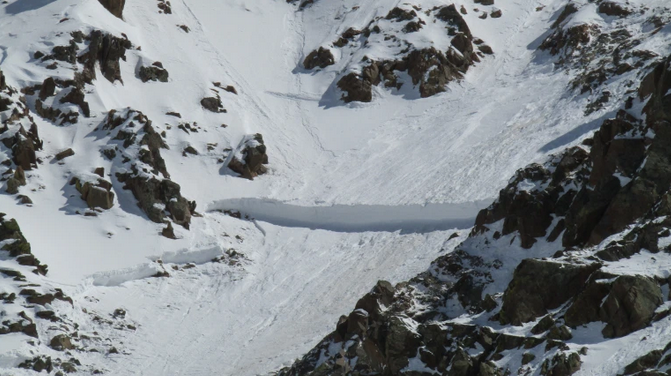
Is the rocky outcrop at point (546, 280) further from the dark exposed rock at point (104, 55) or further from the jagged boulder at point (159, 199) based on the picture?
the dark exposed rock at point (104, 55)

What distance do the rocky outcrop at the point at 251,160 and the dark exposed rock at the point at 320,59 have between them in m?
13.0

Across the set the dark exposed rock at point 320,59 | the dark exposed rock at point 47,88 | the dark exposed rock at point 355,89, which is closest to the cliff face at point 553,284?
the dark exposed rock at point 47,88

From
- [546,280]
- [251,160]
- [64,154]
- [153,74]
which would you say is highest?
[546,280]

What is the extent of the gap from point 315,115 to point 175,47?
31.5 ft

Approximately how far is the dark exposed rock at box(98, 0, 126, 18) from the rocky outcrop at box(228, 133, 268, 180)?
13928mm

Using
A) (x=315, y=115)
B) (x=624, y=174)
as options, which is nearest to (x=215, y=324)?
(x=624, y=174)

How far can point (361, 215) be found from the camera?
3981 centimetres

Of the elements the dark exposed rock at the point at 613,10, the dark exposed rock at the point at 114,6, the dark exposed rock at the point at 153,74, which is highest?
the dark exposed rock at the point at 613,10

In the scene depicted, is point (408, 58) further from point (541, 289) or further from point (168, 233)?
point (541, 289)

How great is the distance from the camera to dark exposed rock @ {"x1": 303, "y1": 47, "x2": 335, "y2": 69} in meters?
56.3

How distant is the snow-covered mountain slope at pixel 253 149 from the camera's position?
32.5 m

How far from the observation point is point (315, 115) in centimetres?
5088

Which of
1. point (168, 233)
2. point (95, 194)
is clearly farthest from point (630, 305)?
point (95, 194)

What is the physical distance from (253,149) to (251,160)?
568 mm
